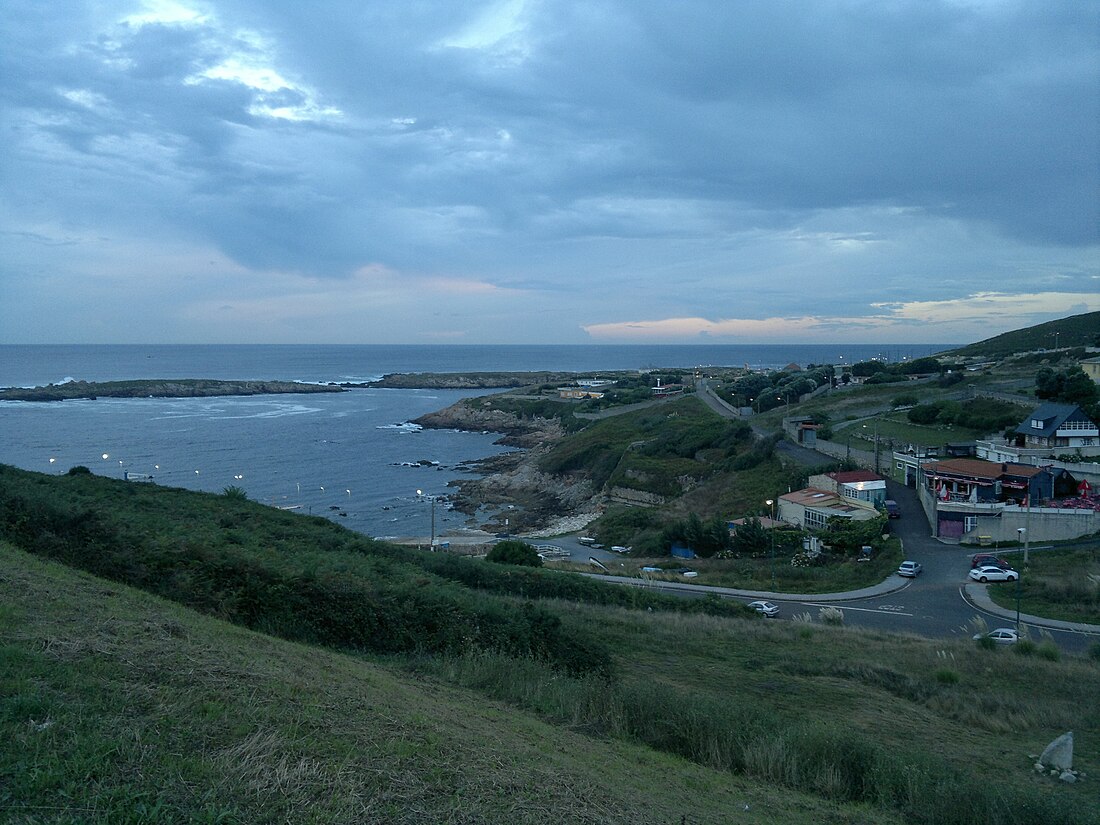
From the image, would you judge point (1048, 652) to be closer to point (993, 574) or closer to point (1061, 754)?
point (1061, 754)

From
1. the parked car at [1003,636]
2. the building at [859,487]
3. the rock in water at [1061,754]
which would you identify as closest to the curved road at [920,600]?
the parked car at [1003,636]

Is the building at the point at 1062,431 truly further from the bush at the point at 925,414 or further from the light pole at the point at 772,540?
the light pole at the point at 772,540

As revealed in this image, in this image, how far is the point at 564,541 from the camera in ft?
125

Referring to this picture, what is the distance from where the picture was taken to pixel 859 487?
109ft

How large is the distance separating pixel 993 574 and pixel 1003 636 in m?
7.58

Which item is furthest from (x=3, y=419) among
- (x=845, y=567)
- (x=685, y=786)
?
(x=685, y=786)

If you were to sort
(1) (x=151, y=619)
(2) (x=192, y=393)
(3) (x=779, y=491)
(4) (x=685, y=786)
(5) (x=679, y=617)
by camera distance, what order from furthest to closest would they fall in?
(2) (x=192, y=393)
(3) (x=779, y=491)
(5) (x=679, y=617)
(1) (x=151, y=619)
(4) (x=685, y=786)

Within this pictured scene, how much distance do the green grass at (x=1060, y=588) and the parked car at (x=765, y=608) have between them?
7.19 metres

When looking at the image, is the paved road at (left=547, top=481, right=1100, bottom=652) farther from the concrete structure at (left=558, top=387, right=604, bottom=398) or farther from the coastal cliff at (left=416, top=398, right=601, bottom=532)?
the concrete structure at (left=558, top=387, right=604, bottom=398)

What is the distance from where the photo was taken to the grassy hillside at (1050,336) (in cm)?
10662

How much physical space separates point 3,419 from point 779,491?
293 feet

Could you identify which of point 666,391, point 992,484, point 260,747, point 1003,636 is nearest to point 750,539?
point 992,484

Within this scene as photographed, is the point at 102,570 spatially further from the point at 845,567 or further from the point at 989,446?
the point at 989,446

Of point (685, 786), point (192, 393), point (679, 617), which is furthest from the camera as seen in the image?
point (192, 393)
